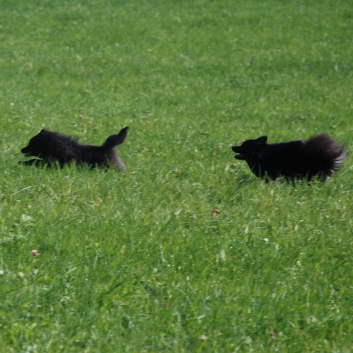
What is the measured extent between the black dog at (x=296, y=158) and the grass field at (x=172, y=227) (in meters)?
0.18

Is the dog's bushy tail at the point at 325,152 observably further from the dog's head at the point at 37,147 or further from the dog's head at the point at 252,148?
the dog's head at the point at 37,147

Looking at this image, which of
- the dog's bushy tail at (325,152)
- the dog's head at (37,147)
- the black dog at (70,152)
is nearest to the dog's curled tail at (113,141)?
the black dog at (70,152)

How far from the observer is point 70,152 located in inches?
267

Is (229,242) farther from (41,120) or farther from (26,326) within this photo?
(41,120)

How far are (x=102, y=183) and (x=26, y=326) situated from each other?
2736 millimetres

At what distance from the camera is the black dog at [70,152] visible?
6.74 meters

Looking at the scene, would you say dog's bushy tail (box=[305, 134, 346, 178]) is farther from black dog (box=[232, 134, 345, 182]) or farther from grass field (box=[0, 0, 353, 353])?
grass field (box=[0, 0, 353, 353])

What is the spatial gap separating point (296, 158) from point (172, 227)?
2.19 metres

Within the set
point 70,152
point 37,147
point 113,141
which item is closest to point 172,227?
point 113,141

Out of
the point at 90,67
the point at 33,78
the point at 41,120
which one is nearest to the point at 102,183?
the point at 41,120

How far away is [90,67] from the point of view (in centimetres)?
1439

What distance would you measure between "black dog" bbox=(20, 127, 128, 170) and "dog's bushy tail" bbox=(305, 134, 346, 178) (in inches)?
72.7

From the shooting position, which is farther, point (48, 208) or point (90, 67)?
point (90, 67)

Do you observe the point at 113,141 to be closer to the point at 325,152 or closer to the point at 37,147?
the point at 37,147
